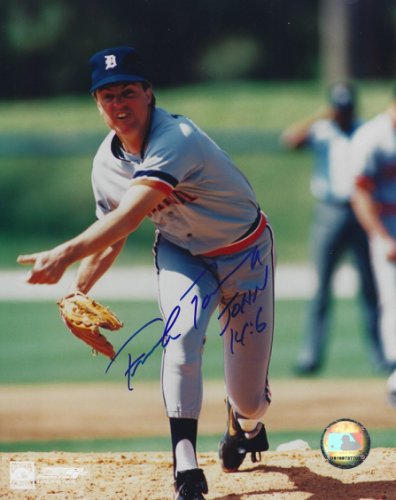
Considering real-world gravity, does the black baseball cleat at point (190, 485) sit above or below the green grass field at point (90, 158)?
below

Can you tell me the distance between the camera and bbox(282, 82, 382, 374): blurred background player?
23.2 ft

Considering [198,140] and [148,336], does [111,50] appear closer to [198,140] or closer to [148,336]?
[198,140]

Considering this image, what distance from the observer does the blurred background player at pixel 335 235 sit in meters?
7.06

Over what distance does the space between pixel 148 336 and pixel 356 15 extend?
7.21 metres

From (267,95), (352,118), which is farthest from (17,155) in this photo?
(352,118)

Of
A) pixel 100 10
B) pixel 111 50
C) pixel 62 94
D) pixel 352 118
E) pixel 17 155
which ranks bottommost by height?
pixel 111 50

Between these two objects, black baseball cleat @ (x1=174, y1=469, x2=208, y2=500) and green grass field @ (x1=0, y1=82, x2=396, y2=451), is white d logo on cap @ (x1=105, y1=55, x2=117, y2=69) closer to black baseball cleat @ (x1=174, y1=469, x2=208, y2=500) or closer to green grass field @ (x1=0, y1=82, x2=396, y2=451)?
black baseball cleat @ (x1=174, y1=469, x2=208, y2=500)

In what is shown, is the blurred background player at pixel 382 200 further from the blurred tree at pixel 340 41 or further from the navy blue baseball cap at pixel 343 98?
the blurred tree at pixel 340 41

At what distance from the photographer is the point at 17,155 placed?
1620 cm

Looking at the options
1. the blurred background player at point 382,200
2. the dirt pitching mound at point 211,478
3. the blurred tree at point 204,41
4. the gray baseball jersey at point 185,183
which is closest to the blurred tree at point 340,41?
the blurred tree at point 204,41

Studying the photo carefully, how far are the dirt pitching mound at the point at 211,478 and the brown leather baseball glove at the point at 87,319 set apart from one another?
531mm

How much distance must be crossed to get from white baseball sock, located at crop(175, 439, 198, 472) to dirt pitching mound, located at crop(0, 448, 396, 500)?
272 mm

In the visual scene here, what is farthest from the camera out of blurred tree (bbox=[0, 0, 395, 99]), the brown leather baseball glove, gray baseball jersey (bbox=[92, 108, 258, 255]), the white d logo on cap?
blurred tree (bbox=[0, 0, 395, 99])

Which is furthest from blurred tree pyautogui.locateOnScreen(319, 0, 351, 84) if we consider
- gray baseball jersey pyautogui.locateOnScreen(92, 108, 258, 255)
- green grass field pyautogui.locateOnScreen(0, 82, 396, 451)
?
gray baseball jersey pyautogui.locateOnScreen(92, 108, 258, 255)
